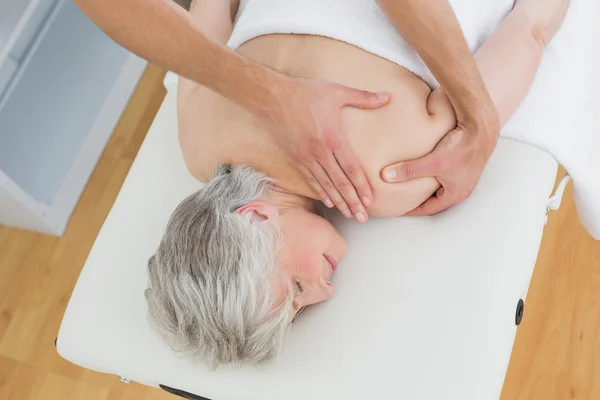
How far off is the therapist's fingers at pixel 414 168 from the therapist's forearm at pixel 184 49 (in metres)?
0.23

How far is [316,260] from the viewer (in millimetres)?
1027

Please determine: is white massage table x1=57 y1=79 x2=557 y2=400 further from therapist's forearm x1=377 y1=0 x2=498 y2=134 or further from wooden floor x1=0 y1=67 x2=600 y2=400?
wooden floor x1=0 y1=67 x2=600 y2=400

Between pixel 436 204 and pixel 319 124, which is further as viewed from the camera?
pixel 436 204

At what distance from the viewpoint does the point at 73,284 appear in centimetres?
205

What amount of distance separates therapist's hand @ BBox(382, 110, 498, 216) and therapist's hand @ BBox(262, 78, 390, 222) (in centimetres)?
7

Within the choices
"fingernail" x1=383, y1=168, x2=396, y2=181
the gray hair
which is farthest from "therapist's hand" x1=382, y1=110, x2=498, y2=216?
the gray hair

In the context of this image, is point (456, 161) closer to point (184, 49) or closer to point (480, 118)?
point (480, 118)

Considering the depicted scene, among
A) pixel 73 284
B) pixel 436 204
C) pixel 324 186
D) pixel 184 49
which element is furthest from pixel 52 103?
pixel 436 204

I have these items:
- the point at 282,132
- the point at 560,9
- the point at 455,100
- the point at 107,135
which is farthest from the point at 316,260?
the point at 107,135

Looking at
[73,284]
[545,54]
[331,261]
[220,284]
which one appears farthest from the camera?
[73,284]

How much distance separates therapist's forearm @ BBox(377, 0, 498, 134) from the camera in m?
1.00

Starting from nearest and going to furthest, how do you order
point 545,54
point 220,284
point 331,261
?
point 220,284 → point 331,261 → point 545,54

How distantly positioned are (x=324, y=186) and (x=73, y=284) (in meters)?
1.31

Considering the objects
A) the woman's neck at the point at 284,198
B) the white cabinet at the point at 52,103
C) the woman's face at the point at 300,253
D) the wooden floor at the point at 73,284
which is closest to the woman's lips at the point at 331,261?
the woman's face at the point at 300,253
